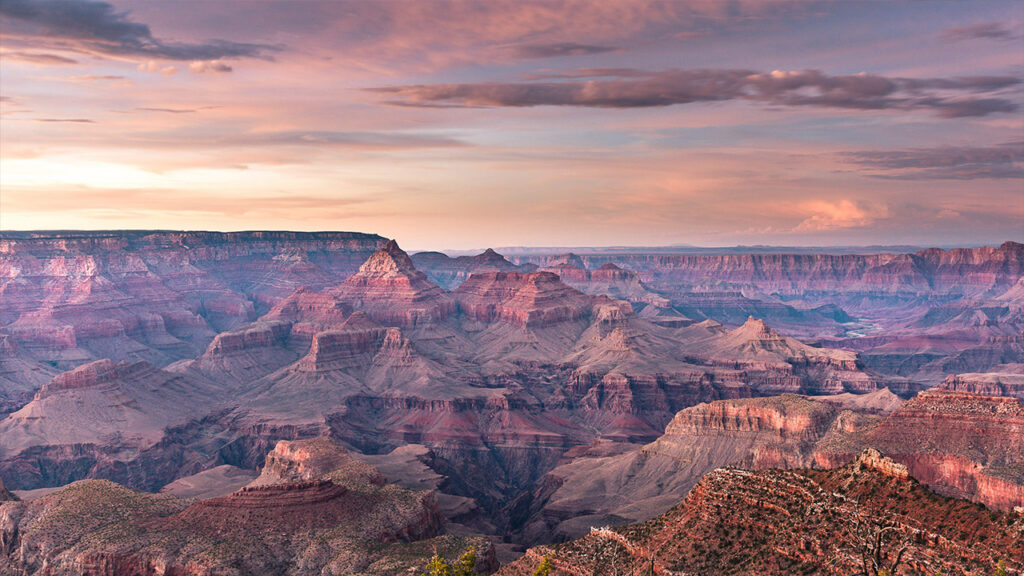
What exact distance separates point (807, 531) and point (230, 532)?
221 feet

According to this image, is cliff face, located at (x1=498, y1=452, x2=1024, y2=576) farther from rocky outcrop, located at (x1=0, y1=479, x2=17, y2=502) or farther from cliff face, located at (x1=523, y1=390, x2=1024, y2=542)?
rocky outcrop, located at (x1=0, y1=479, x2=17, y2=502)

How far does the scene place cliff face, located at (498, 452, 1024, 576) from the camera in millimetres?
49344

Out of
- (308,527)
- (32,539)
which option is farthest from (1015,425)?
(32,539)

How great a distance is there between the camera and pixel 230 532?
97.3 m

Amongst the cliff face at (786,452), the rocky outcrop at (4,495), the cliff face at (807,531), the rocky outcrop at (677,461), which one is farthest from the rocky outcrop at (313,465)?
the cliff face at (807,531)

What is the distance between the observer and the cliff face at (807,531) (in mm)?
49344

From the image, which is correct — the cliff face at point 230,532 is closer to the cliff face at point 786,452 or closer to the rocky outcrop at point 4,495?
the rocky outcrop at point 4,495

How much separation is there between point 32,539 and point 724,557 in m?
82.8

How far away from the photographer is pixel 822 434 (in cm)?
14675

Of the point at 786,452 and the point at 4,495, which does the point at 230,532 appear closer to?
the point at 4,495

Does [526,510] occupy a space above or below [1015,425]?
below

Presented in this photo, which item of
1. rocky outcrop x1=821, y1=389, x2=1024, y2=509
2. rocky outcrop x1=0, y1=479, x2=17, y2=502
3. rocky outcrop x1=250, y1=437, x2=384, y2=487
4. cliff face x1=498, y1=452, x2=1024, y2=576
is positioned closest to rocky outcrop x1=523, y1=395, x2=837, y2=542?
rocky outcrop x1=821, y1=389, x2=1024, y2=509

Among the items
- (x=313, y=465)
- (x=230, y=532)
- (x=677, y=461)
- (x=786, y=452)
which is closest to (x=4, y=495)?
(x=313, y=465)

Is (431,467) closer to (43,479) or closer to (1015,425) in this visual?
(43,479)
